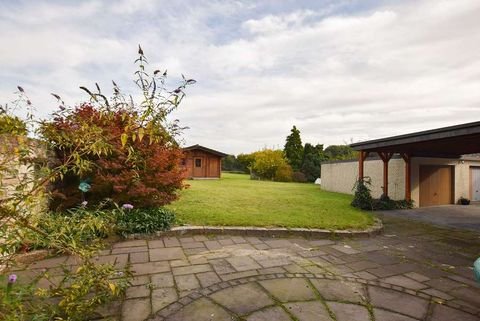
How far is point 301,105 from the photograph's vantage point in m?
16.2

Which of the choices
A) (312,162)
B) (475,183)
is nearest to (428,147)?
(475,183)

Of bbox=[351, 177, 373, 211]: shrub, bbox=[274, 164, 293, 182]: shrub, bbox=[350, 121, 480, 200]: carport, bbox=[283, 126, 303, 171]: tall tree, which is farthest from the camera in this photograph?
bbox=[283, 126, 303, 171]: tall tree

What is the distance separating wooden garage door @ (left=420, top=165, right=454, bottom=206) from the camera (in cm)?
1188

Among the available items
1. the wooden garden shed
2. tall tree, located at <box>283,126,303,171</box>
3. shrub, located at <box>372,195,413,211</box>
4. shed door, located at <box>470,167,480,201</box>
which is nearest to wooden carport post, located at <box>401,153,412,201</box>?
shrub, located at <box>372,195,413,211</box>

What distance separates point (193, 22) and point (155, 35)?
972 mm

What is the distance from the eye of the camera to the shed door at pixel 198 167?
24219 mm

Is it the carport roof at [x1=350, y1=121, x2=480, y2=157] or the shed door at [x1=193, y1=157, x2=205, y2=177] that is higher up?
the carport roof at [x1=350, y1=121, x2=480, y2=157]

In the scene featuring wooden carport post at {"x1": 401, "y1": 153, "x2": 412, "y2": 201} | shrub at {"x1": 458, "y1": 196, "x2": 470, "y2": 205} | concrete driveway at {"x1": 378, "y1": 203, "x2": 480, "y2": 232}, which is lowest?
concrete driveway at {"x1": 378, "y1": 203, "x2": 480, "y2": 232}

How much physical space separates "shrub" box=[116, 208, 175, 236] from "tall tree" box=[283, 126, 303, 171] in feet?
82.9

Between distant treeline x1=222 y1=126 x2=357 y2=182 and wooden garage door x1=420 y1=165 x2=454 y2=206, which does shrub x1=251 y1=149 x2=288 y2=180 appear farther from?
wooden garage door x1=420 y1=165 x2=454 y2=206

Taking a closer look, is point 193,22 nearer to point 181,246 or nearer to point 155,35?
point 155,35

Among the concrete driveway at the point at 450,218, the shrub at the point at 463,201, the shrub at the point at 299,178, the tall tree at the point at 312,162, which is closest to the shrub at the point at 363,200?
the concrete driveway at the point at 450,218

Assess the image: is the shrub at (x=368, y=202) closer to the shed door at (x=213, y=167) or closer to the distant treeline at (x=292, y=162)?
the shed door at (x=213, y=167)

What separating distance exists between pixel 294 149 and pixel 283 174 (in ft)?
17.8
